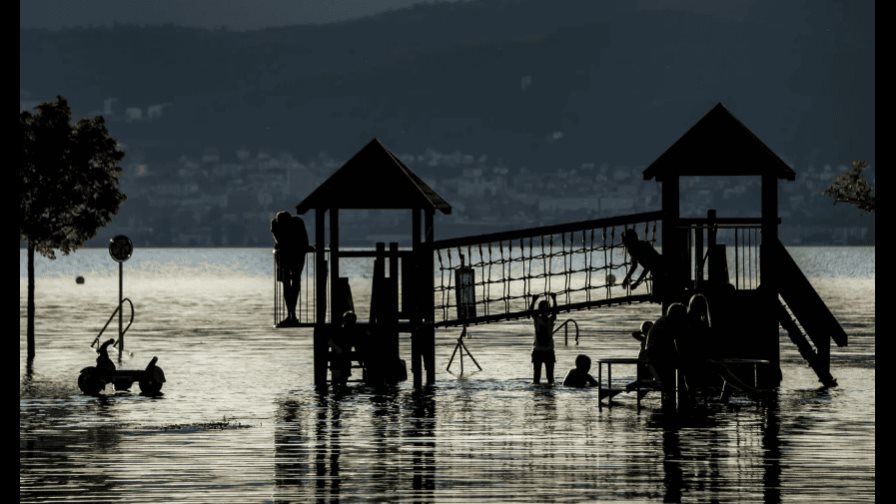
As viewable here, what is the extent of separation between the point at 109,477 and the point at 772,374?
14.8 metres

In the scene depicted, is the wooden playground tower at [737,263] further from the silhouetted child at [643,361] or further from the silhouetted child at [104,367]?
the silhouetted child at [104,367]

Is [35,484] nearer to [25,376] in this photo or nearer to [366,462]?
[366,462]

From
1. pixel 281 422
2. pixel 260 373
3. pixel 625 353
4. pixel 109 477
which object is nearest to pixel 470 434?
pixel 281 422

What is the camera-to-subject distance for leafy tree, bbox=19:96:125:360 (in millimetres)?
42594

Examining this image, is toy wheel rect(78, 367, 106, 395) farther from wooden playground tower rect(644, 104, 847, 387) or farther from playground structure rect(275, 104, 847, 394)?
wooden playground tower rect(644, 104, 847, 387)

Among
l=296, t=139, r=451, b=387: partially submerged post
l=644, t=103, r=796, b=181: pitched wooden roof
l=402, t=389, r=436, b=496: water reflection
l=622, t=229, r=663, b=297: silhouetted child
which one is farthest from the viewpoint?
l=296, t=139, r=451, b=387: partially submerged post

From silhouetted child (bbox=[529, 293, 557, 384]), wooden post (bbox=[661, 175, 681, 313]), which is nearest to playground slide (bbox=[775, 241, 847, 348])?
wooden post (bbox=[661, 175, 681, 313])

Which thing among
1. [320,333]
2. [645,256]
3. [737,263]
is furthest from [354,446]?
[320,333]

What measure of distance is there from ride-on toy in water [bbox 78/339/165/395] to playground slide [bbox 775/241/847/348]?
33.2ft

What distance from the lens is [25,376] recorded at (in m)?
31.9

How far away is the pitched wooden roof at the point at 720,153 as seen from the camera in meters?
28.5

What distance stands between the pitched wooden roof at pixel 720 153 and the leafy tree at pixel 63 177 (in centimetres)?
1883

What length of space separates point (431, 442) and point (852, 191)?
24.5 meters

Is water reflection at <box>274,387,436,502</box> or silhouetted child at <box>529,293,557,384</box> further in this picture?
silhouetted child at <box>529,293,557,384</box>
